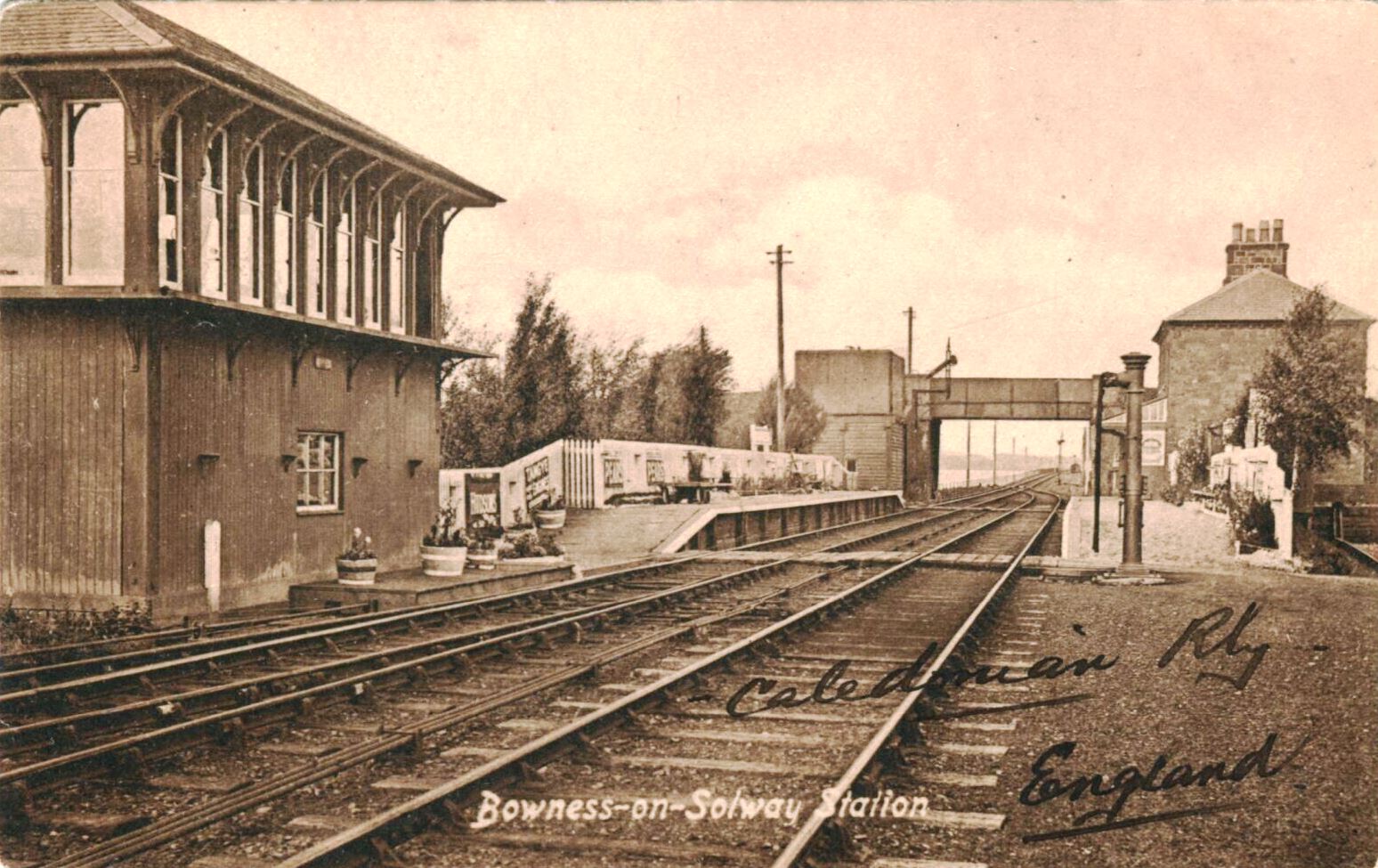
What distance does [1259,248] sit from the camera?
4875cm

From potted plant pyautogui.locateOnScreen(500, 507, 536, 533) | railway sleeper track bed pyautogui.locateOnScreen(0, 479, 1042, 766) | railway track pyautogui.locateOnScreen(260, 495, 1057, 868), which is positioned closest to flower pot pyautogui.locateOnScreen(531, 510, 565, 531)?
potted plant pyautogui.locateOnScreen(500, 507, 536, 533)

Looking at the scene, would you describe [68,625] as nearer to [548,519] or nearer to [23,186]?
[23,186]

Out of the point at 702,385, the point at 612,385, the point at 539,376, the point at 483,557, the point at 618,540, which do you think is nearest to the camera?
the point at 483,557

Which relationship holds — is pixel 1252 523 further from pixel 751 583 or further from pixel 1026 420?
pixel 1026 420

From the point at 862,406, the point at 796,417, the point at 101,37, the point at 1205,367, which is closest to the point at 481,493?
the point at 101,37

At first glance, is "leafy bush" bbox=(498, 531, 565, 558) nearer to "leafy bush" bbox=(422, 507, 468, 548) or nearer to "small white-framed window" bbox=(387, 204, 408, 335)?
"leafy bush" bbox=(422, 507, 468, 548)

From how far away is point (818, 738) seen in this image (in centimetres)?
671

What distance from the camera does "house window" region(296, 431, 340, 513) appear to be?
14.1 m

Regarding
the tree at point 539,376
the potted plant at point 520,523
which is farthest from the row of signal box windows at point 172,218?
the tree at point 539,376

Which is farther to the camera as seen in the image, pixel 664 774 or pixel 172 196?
pixel 172 196

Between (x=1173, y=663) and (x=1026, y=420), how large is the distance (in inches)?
1561

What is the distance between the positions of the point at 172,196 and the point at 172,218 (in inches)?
10.0

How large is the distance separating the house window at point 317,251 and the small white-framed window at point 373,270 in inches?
37.3

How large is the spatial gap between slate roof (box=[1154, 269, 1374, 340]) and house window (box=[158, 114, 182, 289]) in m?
42.1
